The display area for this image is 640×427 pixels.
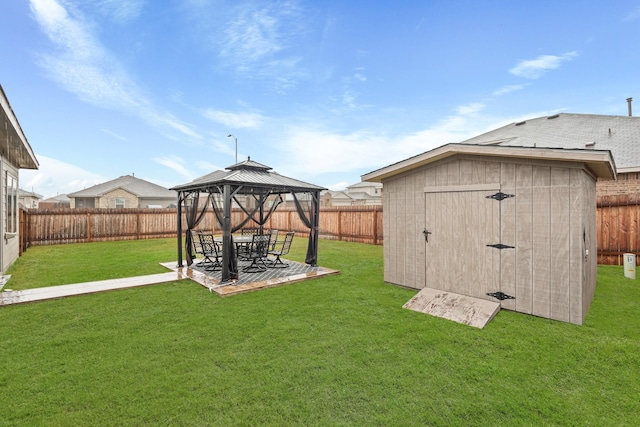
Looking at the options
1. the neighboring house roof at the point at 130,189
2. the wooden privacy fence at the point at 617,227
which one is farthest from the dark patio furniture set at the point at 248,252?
the neighboring house roof at the point at 130,189

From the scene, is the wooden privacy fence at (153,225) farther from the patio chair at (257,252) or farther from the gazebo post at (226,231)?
the gazebo post at (226,231)

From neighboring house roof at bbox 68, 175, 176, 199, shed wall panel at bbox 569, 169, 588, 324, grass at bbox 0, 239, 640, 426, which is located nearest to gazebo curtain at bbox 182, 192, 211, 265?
grass at bbox 0, 239, 640, 426

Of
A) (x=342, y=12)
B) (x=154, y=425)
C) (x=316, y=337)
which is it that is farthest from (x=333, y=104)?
(x=154, y=425)

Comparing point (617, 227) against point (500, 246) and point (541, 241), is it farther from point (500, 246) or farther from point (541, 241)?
point (500, 246)

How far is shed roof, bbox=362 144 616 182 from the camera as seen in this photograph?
3885 millimetres

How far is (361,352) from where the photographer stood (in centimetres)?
321

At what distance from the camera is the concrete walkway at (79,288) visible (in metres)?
5.09

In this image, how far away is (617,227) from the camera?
7770mm

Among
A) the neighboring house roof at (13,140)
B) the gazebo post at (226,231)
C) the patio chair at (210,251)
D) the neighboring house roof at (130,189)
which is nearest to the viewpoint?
the neighboring house roof at (13,140)

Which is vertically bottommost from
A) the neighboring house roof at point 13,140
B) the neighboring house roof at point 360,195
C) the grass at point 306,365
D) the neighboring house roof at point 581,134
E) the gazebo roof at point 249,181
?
the grass at point 306,365

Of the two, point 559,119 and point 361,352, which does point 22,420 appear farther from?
point 559,119

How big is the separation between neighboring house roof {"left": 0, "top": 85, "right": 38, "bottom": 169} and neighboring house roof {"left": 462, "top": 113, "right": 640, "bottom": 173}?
535 inches

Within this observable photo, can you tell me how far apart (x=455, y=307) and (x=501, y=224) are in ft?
4.87

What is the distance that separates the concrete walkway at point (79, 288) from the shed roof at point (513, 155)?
5.35 m
